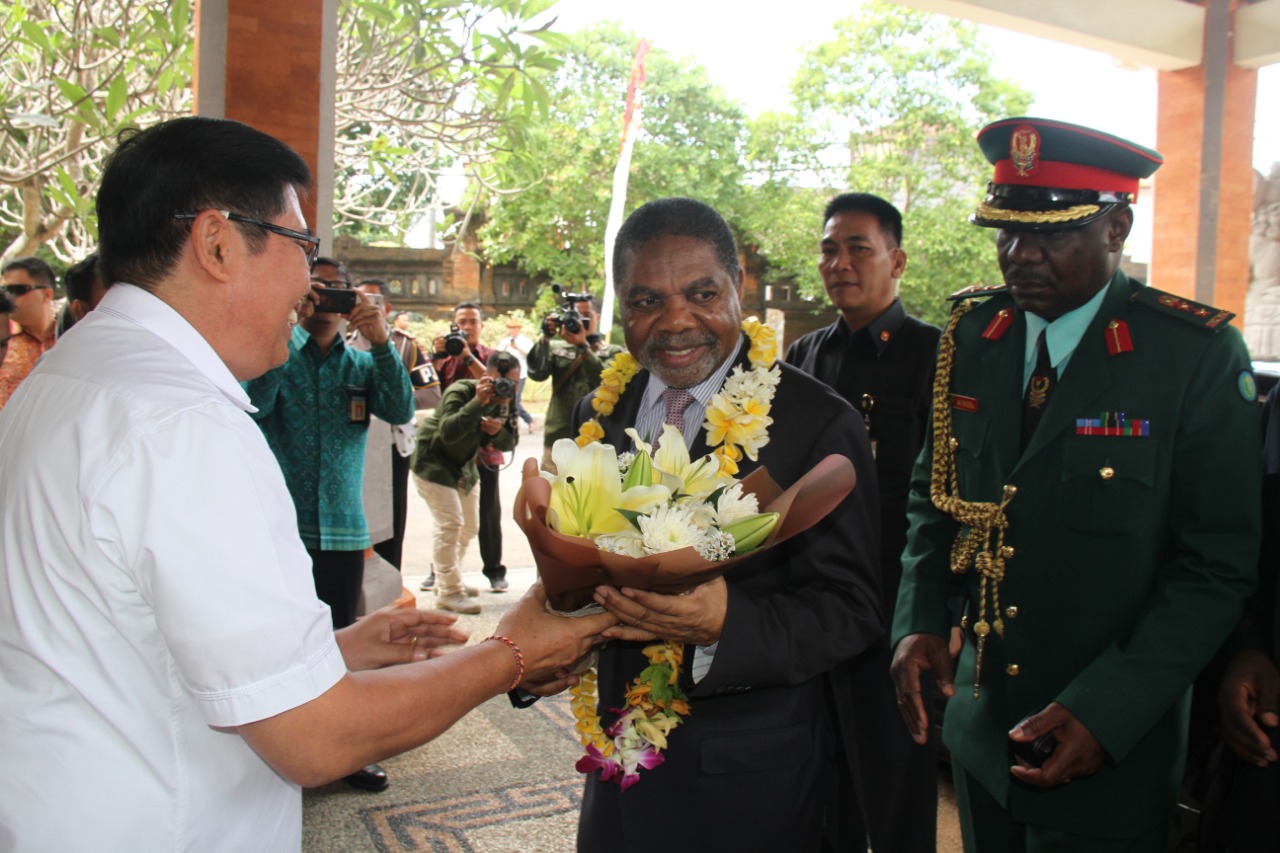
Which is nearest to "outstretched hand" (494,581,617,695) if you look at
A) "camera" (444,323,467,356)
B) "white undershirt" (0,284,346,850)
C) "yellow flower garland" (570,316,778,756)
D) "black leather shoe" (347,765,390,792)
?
"yellow flower garland" (570,316,778,756)

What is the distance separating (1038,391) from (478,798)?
270cm

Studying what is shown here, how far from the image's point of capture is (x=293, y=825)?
156 cm

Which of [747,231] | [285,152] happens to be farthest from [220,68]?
[747,231]

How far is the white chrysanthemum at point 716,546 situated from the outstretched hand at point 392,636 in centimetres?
60

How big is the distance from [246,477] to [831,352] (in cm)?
297

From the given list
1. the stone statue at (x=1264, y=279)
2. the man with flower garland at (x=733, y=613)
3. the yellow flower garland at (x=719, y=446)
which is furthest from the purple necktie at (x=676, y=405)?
the stone statue at (x=1264, y=279)

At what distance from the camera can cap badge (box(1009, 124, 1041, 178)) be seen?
2.15 metres

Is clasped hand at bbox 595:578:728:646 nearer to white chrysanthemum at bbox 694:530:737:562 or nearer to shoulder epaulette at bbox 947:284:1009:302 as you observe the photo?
white chrysanthemum at bbox 694:530:737:562

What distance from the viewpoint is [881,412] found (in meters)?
3.55

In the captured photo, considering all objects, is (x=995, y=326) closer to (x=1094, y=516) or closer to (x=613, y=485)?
(x=1094, y=516)

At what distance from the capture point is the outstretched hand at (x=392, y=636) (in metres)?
1.86

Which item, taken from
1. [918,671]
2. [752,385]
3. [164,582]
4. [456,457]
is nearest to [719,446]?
[752,385]

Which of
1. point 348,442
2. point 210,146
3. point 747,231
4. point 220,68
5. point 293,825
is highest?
point 747,231

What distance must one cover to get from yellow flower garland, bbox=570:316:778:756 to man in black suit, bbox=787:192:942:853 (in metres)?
0.58
